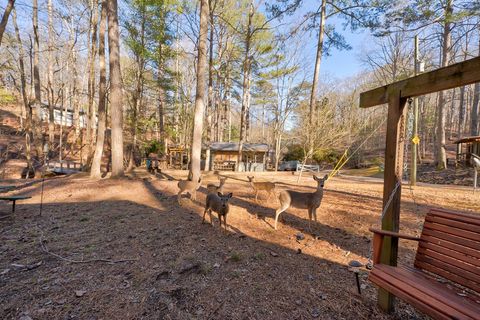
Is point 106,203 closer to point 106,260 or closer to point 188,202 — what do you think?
point 188,202

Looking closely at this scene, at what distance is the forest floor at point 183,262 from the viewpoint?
2529mm

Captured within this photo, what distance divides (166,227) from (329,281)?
3.44m

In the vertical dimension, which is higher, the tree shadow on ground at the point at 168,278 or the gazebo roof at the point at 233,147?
the gazebo roof at the point at 233,147

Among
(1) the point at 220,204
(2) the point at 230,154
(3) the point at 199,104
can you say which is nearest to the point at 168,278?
(1) the point at 220,204

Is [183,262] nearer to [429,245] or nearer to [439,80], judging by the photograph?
[429,245]

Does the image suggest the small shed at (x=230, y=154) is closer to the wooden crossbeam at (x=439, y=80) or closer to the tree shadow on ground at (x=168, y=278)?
the tree shadow on ground at (x=168, y=278)

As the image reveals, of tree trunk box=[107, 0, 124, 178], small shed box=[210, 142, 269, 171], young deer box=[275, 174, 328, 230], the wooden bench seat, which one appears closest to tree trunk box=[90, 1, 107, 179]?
tree trunk box=[107, 0, 124, 178]

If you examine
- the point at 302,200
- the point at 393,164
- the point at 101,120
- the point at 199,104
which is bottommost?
the point at 302,200

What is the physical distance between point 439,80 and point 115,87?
38.6ft

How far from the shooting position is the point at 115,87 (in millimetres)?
10594

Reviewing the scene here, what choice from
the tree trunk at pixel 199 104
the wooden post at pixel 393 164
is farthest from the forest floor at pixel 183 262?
the tree trunk at pixel 199 104

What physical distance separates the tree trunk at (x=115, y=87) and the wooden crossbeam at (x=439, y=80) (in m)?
11.0

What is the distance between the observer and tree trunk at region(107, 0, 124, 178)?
412 inches

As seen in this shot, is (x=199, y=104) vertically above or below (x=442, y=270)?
above
